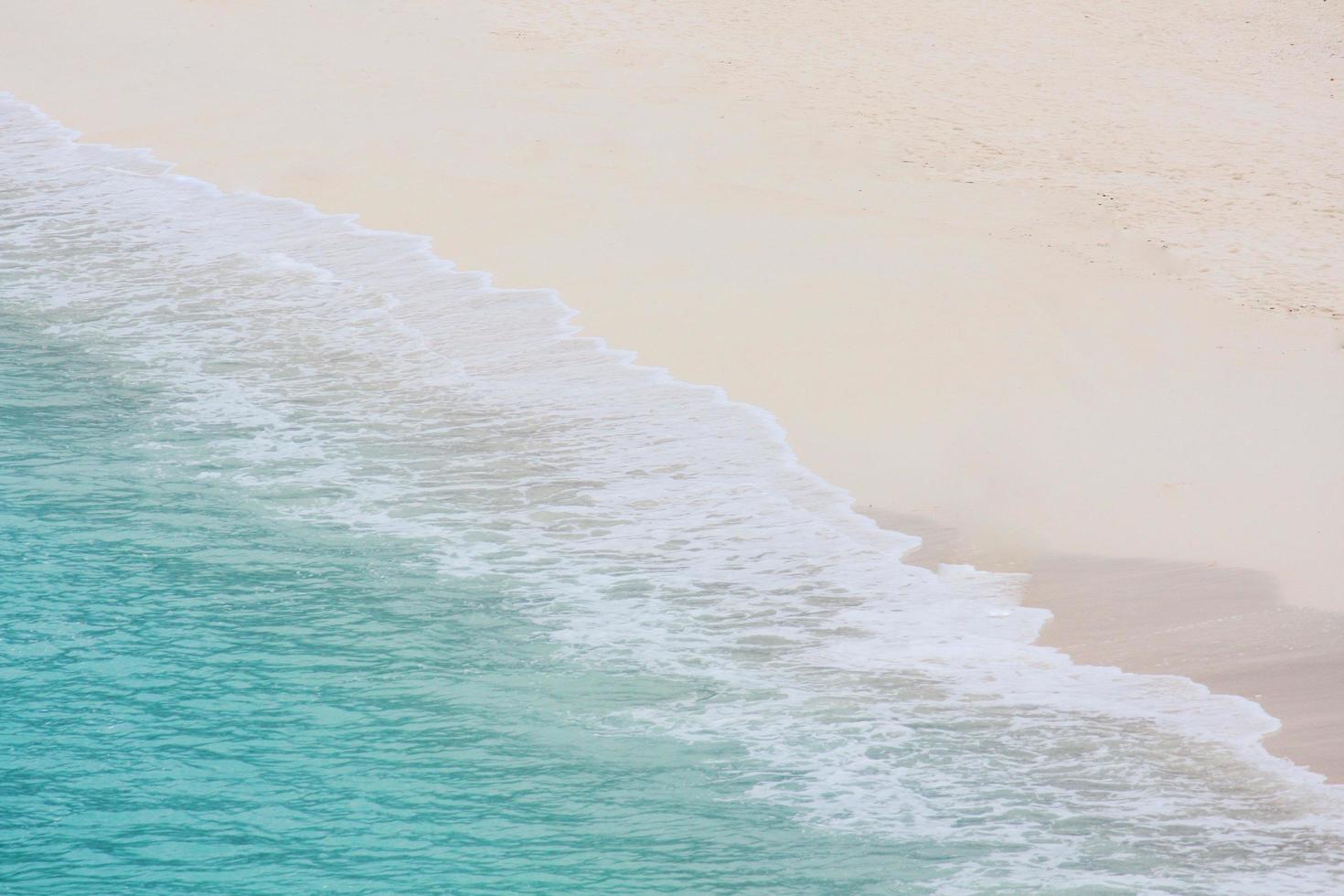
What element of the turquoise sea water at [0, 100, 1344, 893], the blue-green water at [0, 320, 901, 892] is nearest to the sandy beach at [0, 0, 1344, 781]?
the turquoise sea water at [0, 100, 1344, 893]

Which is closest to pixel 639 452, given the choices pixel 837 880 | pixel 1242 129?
pixel 837 880

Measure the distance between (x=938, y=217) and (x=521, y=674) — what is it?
24.7 feet

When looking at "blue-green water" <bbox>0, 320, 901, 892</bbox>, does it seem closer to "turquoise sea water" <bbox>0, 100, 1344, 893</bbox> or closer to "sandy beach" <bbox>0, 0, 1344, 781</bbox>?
"turquoise sea water" <bbox>0, 100, 1344, 893</bbox>

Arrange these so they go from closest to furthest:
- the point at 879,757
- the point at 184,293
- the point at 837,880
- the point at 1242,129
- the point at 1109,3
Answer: the point at 837,880, the point at 879,757, the point at 184,293, the point at 1242,129, the point at 1109,3

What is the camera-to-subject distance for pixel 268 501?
8.23 meters

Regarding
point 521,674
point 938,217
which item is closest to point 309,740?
point 521,674

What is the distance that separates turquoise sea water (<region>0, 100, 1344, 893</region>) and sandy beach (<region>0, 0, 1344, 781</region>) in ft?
1.94

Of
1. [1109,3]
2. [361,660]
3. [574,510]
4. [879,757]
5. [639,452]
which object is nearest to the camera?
[879,757]

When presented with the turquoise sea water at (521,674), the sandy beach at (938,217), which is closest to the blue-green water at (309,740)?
the turquoise sea water at (521,674)

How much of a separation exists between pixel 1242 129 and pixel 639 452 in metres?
9.62

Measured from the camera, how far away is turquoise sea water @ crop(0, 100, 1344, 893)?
5.21 metres

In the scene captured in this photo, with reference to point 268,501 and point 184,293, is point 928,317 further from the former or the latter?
point 184,293

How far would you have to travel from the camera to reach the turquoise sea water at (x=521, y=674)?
5.21 m

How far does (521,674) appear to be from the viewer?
6469mm
